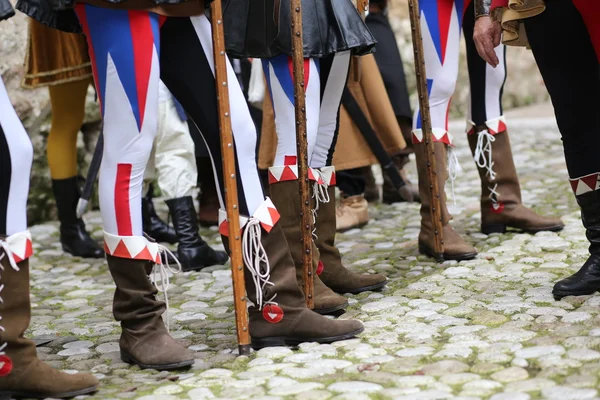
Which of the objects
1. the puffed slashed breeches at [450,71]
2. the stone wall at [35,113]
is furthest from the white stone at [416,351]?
the stone wall at [35,113]

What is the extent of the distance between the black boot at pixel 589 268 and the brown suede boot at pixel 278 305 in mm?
814

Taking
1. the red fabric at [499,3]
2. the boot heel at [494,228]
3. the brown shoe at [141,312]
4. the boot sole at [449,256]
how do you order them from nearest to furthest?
the brown shoe at [141,312]
the red fabric at [499,3]
the boot sole at [449,256]
the boot heel at [494,228]

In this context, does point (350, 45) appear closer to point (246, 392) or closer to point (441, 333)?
point (441, 333)

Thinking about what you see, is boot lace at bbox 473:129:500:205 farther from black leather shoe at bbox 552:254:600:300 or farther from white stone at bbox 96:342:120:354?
white stone at bbox 96:342:120:354

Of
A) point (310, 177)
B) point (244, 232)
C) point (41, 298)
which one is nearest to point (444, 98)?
point (310, 177)

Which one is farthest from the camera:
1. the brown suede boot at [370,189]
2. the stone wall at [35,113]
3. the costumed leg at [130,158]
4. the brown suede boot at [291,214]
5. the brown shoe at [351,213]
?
the brown suede boot at [370,189]

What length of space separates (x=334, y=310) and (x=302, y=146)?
2.03ft

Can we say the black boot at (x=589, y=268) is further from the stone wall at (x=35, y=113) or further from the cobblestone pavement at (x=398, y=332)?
the stone wall at (x=35, y=113)

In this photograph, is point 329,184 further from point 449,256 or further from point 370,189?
point 370,189

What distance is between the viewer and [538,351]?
2766 mm

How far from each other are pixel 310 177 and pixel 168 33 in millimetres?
890

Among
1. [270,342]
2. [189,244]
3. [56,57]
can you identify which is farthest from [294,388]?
[56,57]

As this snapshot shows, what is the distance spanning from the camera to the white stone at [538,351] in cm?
273

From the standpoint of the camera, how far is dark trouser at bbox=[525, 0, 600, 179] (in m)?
3.17
